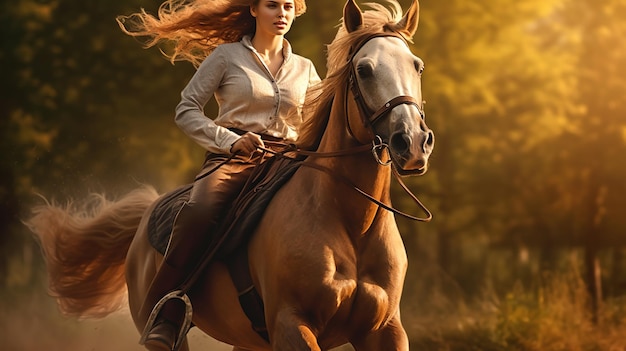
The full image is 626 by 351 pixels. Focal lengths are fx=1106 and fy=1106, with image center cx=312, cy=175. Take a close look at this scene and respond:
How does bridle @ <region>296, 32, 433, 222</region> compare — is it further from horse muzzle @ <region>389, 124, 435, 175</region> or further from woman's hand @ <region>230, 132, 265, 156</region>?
woman's hand @ <region>230, 132, 265, 156</region>

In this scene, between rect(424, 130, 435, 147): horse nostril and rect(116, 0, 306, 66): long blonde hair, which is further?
rect(116, 0, 306, 66): long blonde hair

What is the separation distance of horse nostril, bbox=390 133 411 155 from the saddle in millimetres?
1181

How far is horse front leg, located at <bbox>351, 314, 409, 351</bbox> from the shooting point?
611 centimetres

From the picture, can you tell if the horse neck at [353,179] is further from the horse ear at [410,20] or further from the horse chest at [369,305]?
the horse ear at [410,20]

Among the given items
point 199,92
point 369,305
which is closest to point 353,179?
point 369,305

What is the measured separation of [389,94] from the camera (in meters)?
5.51

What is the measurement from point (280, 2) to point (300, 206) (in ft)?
4.84

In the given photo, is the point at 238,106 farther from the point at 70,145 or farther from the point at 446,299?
the point at 70,145

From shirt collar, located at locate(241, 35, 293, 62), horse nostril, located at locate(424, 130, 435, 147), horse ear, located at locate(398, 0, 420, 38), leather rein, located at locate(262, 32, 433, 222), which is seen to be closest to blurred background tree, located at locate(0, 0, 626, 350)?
shirt collar, located at locate(241, 35, 293, 62)

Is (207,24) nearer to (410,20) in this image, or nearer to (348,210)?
(410,20)

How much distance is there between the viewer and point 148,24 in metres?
7.95

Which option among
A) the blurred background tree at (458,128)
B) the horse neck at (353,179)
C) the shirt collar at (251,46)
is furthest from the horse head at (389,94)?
the blurred background tree at (458,128)

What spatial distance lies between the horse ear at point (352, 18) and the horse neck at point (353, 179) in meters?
0.36

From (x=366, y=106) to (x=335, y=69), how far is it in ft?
1.56
